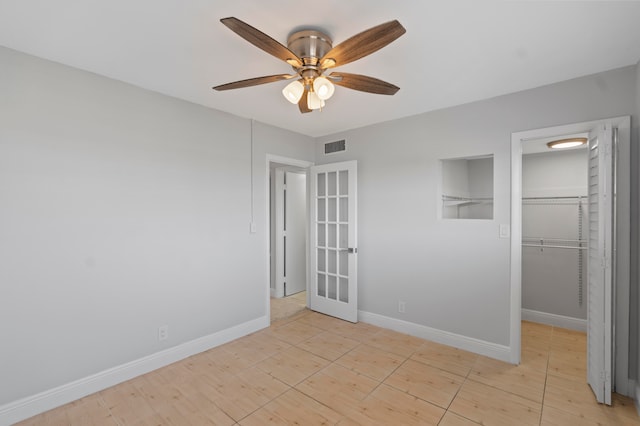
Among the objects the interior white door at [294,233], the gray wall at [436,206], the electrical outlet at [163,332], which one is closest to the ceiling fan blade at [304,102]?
the gray wall at [436,206]

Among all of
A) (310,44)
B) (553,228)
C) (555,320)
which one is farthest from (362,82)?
(555,320)

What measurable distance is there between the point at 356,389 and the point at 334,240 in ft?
6.67

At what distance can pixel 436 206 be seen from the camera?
3.31m

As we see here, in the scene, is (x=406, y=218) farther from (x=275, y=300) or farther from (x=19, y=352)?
(x=19, y=352)

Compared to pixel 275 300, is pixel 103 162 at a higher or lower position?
higher

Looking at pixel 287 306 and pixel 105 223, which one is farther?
pixel 287 306

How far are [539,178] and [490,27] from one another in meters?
2.81

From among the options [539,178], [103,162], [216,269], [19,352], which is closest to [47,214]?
[103,162]

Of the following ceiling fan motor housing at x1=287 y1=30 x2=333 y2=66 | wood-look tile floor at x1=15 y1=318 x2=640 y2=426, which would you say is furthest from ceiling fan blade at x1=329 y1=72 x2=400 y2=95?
wood-look tile floor at x1=15 y1=318 x2=640 y2=426

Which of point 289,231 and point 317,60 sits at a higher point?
point 317,60

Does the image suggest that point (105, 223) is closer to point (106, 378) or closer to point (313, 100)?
point (106, 378)

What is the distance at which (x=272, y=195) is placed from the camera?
5.16 meters

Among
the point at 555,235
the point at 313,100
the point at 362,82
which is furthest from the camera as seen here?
the point at 555,235

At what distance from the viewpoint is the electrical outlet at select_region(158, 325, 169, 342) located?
9.17 feet
